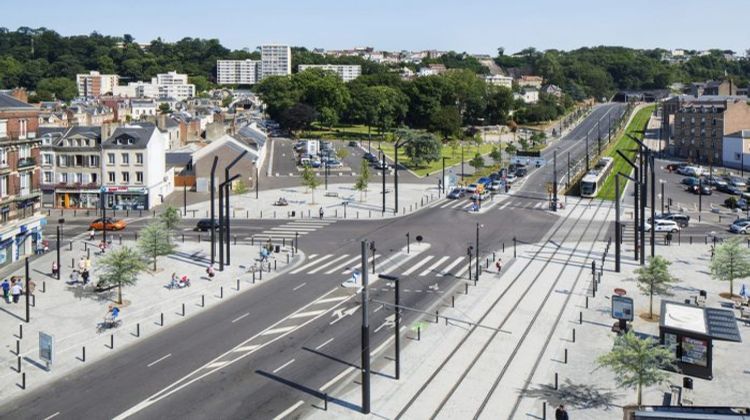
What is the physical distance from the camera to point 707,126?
391 feet

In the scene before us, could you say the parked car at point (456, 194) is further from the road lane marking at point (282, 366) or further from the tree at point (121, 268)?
the road lane marking at point (282, 366)

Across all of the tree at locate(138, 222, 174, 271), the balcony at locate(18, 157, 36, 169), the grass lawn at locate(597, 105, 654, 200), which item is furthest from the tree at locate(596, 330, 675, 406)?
the grass lawn at locate(597, 105, 654, 200)

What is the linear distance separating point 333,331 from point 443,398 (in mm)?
9560

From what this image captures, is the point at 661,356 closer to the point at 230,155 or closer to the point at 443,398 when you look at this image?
the point at 443,398

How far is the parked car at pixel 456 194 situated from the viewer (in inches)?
3228

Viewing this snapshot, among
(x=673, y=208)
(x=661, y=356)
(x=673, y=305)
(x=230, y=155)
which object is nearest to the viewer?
(x=661, y=356)

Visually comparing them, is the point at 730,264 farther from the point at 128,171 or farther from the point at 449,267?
the point at 128,171

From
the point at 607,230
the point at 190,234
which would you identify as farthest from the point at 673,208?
the point at 190,234

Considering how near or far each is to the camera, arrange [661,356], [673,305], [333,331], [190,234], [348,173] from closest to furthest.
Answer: [661,356]
[673,305]
[333,331]
[190,234]
[348,173]

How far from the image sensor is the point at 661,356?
26812mm

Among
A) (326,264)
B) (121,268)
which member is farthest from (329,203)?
(121,268)

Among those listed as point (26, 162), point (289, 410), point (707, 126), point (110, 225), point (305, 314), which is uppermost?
point (707, 126)

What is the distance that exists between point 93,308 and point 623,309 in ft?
96.1

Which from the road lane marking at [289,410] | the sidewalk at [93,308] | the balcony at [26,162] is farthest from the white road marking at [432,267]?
the balcony at [26,162]
